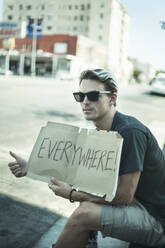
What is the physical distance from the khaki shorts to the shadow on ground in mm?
900

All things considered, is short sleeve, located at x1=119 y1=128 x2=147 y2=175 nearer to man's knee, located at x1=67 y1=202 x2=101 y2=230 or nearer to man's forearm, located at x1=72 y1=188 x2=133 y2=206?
man's forearm, located at x1=72 y1=188 x2=133 y2=206

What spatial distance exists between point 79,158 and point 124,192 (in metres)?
0.37

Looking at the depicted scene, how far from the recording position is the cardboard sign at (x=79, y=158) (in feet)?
6.13

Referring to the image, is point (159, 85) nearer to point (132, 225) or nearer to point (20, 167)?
point (20, 167)

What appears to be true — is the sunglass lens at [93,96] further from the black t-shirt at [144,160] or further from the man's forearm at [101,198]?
the man's forearm at [101,198]

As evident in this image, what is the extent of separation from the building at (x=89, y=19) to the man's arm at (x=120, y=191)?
69968 millimetres

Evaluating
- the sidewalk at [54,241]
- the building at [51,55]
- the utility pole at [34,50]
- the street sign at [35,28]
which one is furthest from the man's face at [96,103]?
the building at [51,55]

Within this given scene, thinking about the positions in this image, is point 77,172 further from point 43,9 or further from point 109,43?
point 43,9

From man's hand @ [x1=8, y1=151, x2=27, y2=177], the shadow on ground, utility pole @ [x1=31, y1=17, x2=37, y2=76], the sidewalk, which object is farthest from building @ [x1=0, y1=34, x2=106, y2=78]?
man's hand @ [x1=8, y1=151, x2=27, y2=177]

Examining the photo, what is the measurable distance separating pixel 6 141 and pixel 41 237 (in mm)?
3648

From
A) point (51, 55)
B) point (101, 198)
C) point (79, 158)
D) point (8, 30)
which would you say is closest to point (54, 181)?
point (79, 158)

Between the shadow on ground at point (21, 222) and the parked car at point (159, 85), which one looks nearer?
the shadow on ground at point (21, 222)

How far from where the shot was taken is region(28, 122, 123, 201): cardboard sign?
1.87 metres

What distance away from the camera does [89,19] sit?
79.7 meters
